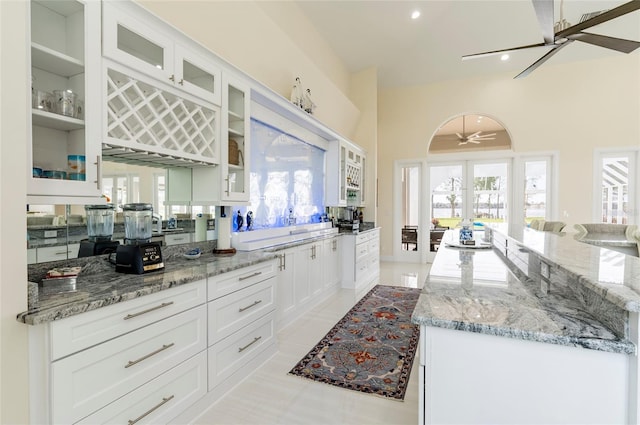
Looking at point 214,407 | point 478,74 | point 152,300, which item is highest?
point 478,74

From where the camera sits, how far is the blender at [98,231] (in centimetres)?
190

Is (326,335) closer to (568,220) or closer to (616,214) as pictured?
(568,220)

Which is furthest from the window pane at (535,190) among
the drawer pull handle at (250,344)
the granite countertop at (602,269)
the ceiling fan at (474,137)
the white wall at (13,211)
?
the white wall at (13,211)

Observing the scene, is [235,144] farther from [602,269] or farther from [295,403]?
[602,269]

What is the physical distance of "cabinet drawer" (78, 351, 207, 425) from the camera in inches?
57.7

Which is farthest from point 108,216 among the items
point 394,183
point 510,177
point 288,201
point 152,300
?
point 510,177

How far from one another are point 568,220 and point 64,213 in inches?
302

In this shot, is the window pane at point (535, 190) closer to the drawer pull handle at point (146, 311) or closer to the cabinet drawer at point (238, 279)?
the cabinet drawer at point (238, 279)

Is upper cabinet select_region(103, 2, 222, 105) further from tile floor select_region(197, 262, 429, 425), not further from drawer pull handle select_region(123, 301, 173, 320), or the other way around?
tile floor select_region(197, 262, 429, 425)

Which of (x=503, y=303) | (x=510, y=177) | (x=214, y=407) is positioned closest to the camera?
(x=503, y=303)

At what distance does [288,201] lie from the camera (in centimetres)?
427

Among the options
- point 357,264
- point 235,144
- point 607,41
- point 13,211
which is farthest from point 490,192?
point 13,211

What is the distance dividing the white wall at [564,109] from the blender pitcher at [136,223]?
615 cm

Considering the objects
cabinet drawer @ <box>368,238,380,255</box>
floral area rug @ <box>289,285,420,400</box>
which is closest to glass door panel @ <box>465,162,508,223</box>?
cabinet drawer @ <box>368,238,380,255</box>
